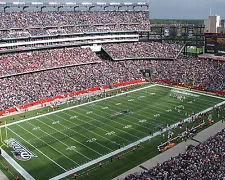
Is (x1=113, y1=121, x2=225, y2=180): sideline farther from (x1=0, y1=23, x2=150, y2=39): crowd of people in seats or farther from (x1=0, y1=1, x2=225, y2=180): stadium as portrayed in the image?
(x1=0, y1=23, x2=150, y2=39): crowd of people in seats

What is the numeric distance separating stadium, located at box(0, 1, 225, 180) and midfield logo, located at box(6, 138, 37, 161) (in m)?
0.09

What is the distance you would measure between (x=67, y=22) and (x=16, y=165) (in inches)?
1519

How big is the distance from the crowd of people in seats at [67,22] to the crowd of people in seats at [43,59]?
3439 mm

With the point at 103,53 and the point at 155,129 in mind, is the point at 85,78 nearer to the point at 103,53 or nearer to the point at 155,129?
the point at 103,53

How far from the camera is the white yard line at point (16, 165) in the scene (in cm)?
2114

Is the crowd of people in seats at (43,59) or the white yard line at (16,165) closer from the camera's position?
the white yard line at (16,165)

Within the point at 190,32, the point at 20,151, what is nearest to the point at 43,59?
the point at 20,151

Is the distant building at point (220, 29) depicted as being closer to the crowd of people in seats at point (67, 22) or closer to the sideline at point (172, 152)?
the crowd of people in seats at point (67, 22)

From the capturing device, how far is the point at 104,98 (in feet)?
131

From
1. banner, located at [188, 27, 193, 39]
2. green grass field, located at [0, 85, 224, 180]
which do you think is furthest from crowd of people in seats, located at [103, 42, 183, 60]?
green grass field, located at [0, 85, 224, 180]

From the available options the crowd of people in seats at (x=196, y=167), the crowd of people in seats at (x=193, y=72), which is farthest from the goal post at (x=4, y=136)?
the crowd of people in seats at (x=193, y=72)

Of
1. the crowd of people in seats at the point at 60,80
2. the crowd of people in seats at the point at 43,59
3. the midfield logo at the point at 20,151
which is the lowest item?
the midfield logo at the point at 20,151

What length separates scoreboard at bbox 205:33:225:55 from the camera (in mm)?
49150

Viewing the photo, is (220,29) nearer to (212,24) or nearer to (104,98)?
(212,24)
